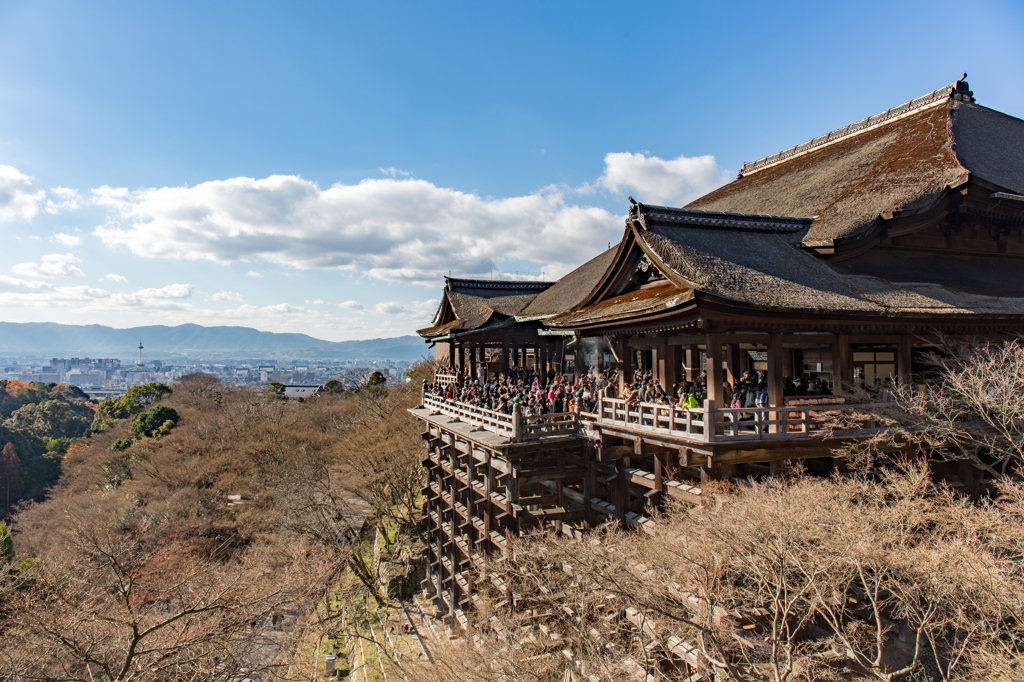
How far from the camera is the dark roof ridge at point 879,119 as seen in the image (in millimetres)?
20938

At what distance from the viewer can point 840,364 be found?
44.6 feet

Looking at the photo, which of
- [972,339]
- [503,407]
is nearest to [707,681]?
[503,407]

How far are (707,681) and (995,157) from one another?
63.9 feet

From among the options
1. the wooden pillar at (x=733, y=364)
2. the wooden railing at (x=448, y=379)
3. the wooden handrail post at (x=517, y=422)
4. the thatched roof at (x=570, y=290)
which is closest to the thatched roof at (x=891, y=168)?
the wooden pillar at (x=733, y=364)

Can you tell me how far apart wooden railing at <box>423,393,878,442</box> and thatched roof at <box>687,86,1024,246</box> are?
565 centimetres

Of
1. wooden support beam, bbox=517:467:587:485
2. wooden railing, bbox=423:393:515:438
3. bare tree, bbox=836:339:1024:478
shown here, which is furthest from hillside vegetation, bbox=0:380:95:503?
bare tree, bbox=836:339:1024:478

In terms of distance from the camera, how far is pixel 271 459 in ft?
127

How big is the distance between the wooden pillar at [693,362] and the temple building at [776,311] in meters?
0.07

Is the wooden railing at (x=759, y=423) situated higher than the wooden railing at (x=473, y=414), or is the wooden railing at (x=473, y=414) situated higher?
the wooden railing at (x=759, y=423)

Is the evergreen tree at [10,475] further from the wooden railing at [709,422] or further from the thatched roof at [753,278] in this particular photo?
the thatched roof at [753,278]

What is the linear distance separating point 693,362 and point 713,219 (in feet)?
16.7

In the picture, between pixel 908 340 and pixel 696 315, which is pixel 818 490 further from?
pixel 908 340

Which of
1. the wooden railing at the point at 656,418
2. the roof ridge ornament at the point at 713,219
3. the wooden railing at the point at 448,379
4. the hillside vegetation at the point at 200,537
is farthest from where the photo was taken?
the wooden railing at the point at 448,379

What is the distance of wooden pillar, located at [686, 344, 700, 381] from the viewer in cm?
1862
